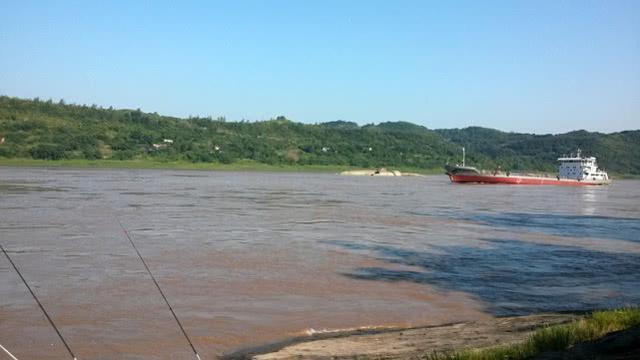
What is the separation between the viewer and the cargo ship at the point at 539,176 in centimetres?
9575

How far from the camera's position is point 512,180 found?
9856 cm

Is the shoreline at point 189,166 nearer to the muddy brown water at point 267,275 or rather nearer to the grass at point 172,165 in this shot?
the grass at point 172,165

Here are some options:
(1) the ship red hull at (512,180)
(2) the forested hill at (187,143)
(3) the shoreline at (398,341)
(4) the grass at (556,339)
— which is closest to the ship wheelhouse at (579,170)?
(1) the ship red hull at (512,180)

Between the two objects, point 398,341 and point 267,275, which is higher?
point 398,341

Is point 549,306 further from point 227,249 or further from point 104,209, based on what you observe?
point 104,209

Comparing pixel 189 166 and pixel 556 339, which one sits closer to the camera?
pixel 556 339

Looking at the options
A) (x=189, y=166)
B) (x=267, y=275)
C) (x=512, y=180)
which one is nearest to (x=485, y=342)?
(x=267, y=275)

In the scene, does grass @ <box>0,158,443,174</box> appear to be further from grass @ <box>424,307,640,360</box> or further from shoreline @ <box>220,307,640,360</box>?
grass @ <box>424,307,640,360</box>

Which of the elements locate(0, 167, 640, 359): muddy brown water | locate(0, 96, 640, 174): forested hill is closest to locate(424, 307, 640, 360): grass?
locate(0, 167, 640, 359): muddy brown water

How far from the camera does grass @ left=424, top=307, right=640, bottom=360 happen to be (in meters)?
7.03

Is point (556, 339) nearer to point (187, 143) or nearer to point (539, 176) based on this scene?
point (539, 176)

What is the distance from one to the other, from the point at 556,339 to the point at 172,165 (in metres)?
134

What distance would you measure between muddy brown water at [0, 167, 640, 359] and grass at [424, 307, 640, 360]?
3703mm

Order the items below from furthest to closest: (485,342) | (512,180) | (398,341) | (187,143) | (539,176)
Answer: (187,143)
(539,176)
(512,180)
(398,341)
(485,342)
